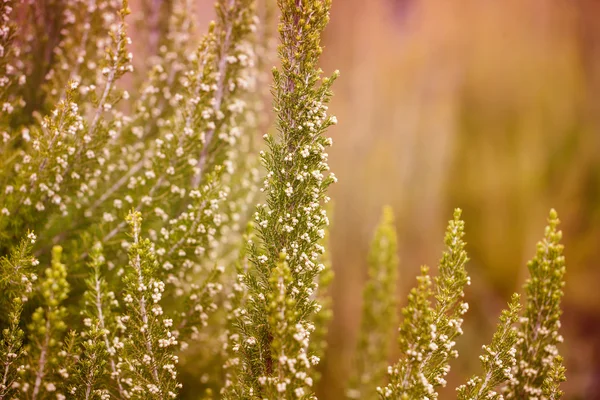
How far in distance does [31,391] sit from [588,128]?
437 centimetres

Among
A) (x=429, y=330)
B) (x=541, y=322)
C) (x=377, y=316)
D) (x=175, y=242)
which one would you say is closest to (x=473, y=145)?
(x=377, y=316)

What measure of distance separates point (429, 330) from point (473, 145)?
280cm

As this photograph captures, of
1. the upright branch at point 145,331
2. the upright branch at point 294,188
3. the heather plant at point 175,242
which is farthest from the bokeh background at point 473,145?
the upright branch at point 145,331

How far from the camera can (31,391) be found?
5.60 feet

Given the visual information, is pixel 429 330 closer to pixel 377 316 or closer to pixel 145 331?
pixel 145 331

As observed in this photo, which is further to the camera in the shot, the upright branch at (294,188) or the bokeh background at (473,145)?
the bokeh background at (473,145)

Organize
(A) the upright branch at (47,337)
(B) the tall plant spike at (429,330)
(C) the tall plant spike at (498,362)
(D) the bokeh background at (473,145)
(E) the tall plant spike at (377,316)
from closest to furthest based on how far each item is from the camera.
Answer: (A) the upright branch at (47,337) < (B) the tall plant spike at (429,330) < (C) the tall plant spike at (498,362) < (E) the tall plant spike at (377,316) < (D) the bokeh background at (473,145)

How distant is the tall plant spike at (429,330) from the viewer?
178 cm

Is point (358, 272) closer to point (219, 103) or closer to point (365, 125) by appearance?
point (365, 125)

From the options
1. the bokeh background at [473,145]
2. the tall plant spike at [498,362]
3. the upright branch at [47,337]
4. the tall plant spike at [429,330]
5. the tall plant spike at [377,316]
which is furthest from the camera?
the bokeh background at [473,145]

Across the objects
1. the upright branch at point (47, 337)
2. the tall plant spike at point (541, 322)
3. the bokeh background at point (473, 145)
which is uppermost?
the bokeh background at point (473, 145)

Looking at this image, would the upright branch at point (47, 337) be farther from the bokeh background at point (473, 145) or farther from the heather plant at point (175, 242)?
the bokeh background at point (473, 145)

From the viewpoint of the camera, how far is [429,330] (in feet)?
5.82

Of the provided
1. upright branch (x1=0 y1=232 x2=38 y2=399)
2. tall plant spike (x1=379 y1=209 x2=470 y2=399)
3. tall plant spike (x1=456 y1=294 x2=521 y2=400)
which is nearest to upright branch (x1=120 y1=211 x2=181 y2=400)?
upright branch (x1=0 y1=232 x2=38 y2=399)
